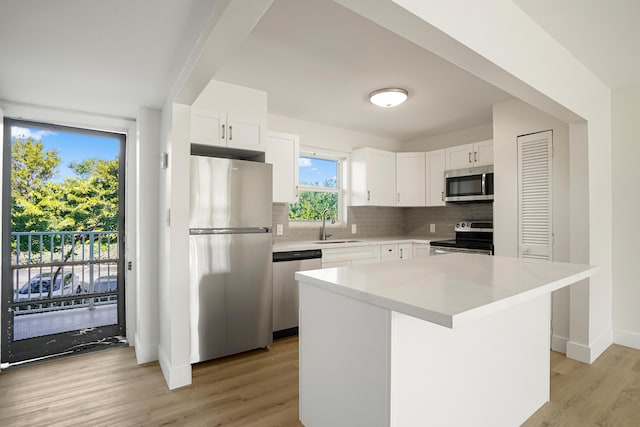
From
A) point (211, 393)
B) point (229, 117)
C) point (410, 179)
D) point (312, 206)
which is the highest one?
point (229, 117)

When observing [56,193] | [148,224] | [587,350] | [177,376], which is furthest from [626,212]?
[56,193]

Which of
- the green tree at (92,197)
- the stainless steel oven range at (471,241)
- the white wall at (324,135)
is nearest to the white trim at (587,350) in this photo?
the stainless steel oven range at (471,241)

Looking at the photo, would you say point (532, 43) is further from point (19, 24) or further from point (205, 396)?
point (205, 396)

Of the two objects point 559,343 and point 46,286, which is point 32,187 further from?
point 559,343

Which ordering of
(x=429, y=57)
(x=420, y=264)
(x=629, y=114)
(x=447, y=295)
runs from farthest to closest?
(x=629, y=114) → (x=429, y=57) → (x=420, y=264) → (x=447, y=295)

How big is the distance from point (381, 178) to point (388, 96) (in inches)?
64.8

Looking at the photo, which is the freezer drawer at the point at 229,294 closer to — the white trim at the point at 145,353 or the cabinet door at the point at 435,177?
the white trim at the point at 145,353

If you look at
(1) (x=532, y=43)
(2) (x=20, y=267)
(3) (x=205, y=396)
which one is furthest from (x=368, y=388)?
(2) (x=20, y=267)

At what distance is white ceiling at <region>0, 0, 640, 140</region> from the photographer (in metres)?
1.74

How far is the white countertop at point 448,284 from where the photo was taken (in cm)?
107

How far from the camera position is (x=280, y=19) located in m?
2.00

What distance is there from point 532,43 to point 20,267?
4.42 metres

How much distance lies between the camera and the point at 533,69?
6.77 ft

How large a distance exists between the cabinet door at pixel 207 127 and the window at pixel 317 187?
1.52 m
